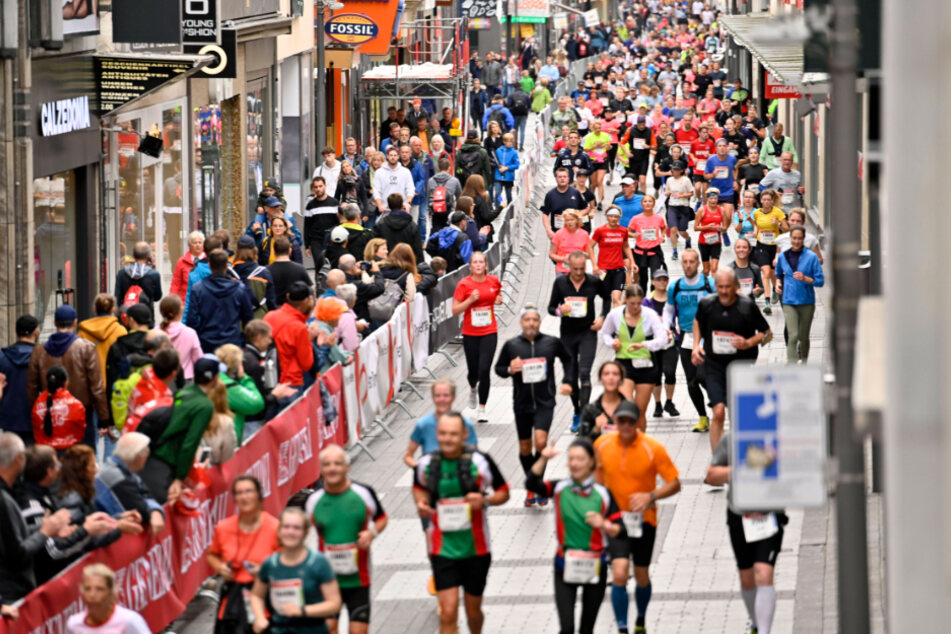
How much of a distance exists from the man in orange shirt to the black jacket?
320cm

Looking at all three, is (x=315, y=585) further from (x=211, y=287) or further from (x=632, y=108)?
(x=632, y=108)

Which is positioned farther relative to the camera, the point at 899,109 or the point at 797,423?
the point at 797,423

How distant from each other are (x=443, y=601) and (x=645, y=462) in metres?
1.60

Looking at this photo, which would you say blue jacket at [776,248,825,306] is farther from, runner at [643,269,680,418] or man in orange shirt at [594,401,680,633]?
man in orange shirt at [594,401,680,633]

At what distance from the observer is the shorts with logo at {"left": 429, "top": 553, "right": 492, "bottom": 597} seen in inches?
456

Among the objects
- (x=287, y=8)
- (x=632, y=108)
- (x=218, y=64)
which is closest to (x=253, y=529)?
(x=218, y=64)

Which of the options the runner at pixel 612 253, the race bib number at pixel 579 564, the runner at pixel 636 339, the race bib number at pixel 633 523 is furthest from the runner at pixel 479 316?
the race bib number at pixel 579 564

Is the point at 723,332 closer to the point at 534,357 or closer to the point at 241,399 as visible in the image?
the point at 534,357

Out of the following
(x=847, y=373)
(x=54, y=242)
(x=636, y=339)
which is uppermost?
(x=847, y=373)

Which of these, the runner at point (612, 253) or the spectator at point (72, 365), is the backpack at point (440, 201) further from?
the spectator at point (72, 365)

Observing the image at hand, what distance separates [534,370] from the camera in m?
15.5

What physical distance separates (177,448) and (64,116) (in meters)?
9.28

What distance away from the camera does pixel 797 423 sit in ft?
29.3

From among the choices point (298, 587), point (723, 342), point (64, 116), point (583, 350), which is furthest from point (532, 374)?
point (64, 116)
